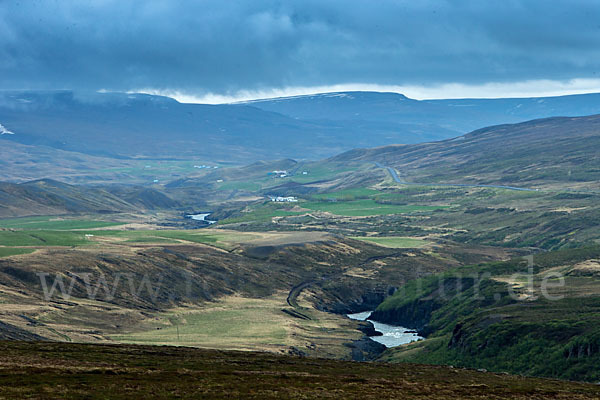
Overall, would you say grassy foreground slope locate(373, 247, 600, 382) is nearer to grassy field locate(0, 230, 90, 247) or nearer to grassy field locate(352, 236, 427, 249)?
grassy field locate(352, 236, 427, 249)

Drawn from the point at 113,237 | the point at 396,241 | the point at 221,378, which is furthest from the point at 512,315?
the point at 113,237

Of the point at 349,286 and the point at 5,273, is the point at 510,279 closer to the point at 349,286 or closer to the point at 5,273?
the point at 349,286

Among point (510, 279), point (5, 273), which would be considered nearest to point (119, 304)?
point (5, 273)

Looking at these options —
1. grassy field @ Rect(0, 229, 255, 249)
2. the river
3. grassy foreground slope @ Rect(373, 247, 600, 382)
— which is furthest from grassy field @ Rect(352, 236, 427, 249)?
the river

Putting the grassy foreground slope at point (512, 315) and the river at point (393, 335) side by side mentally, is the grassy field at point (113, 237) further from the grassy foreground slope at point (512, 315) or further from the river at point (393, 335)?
the grassy foreground slope at point (512, 315)

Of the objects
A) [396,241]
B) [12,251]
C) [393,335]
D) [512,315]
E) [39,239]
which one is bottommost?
[393,335]

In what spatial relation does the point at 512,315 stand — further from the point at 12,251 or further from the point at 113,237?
the point at 113,237

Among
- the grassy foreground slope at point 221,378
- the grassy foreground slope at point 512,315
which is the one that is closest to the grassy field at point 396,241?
the grassy foreground slope at point 512,315
